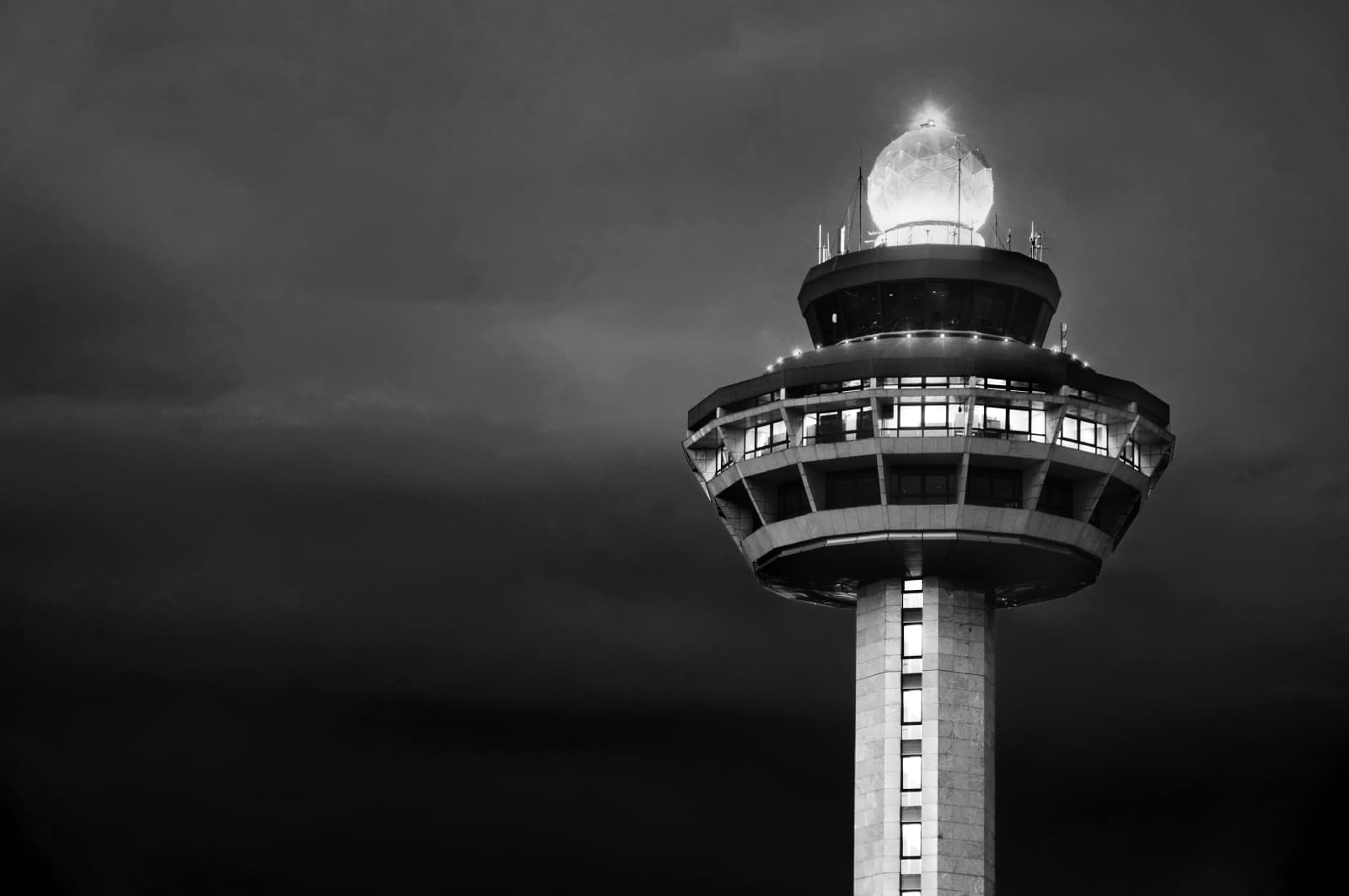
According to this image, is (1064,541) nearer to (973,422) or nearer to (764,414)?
(973,422)

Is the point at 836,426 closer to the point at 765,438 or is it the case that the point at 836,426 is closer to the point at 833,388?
the point at 833,388

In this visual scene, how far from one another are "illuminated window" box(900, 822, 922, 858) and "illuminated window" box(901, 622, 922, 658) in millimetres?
8920

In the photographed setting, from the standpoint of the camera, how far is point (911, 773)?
12412cm

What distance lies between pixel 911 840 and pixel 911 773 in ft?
11.2

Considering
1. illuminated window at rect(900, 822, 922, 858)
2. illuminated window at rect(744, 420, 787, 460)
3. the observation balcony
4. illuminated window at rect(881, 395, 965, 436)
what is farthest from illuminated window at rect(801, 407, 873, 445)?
illuminated window at rect(900, 822, 922, 858)

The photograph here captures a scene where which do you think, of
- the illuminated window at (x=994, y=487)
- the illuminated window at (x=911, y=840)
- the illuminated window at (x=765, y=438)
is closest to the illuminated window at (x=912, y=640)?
the illuminated window at (x=994, y=487)

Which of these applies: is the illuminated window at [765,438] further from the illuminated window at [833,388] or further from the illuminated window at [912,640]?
the illuminated window at [912,640]

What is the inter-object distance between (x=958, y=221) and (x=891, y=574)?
20577 millimetres

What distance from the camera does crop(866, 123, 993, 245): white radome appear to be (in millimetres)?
133625

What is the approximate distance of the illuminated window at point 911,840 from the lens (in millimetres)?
122688

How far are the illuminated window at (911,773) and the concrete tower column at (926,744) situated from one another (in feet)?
0.14

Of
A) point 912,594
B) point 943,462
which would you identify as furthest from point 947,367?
point 912,594

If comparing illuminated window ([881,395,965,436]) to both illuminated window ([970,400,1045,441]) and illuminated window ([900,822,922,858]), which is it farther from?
illuminated window ([900,822,922,858])

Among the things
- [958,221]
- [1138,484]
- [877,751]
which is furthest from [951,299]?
[877,751]
